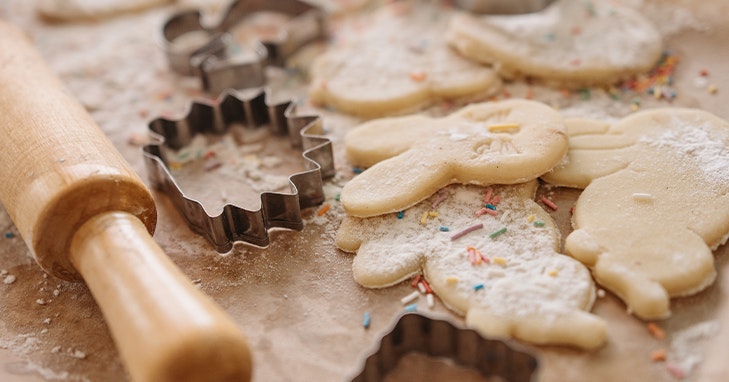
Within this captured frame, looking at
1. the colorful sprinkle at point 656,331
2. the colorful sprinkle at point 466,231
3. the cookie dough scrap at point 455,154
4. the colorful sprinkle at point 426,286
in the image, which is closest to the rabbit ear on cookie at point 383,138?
the cookie dough scrap at point 455,154

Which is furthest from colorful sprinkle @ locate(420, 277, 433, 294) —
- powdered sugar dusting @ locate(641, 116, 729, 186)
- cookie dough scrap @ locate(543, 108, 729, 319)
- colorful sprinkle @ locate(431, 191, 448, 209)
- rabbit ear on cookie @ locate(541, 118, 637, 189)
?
powdered sugar dusting @ locate(641, 116, 729, 186)

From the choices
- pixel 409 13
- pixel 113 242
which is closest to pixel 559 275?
pixel 113 242

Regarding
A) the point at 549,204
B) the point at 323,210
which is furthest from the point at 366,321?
the point at 549,204

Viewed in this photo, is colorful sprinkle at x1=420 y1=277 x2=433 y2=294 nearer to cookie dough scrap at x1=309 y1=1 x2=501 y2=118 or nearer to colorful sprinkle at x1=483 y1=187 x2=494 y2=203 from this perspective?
colorful sprinkle at x1=483 y1=187 x2=494 y2=203

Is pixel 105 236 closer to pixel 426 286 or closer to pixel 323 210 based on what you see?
pixel 323 210

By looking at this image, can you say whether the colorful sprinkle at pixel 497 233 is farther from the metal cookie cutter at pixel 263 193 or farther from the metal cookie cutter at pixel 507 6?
the metal cookie cutter at pixel 507 6
